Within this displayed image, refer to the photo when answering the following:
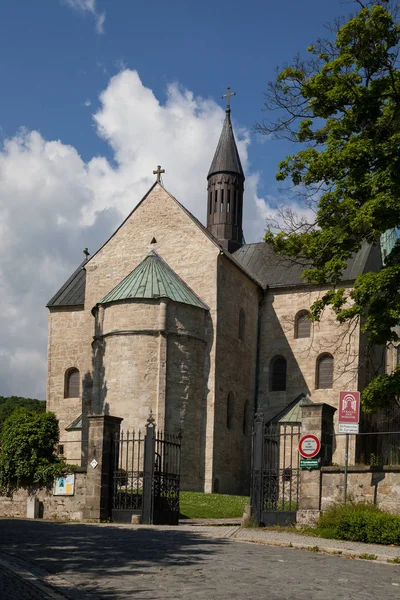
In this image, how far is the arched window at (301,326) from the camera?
132 feet

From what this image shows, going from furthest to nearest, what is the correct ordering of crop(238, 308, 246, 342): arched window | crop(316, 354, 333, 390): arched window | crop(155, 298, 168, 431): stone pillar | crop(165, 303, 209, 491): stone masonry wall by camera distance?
1. crop(316, 354, 333, 390): arched window
2. crop(238, 308, 246, 342): arched window
3. crop(165, 303, 209, 491): stone masonry wall
4. crop(155, 298, 168, 431): stone pillar

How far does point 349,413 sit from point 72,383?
1015 inches

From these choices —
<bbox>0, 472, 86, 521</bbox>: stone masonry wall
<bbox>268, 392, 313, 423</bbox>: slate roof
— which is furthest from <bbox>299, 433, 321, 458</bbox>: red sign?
<bbox>268, 392, 313, 423</bbox>: slate roof

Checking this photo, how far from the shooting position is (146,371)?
3269 cm

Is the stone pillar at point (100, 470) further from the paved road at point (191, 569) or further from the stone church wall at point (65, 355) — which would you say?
the stone church wall at point (65, 355)

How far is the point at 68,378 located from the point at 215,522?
20.0 m

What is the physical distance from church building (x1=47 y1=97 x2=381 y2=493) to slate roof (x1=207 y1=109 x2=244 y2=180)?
189 inches

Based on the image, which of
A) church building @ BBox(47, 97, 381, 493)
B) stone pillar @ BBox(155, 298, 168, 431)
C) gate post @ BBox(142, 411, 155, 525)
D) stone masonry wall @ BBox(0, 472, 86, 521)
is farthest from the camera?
church building @ BBox(47, 97, 381, 493)

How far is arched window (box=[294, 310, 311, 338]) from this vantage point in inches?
1587

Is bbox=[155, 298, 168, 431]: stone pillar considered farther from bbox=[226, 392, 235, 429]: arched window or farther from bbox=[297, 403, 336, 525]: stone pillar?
bbox=[297, 403, 336, 525]: stone pillar

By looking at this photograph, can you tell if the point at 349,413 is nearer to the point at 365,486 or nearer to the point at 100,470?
the point at 365,486

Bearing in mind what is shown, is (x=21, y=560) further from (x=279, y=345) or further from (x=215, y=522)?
(x=279, y=345)

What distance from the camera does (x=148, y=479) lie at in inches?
800

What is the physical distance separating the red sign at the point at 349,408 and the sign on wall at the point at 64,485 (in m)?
7.89
